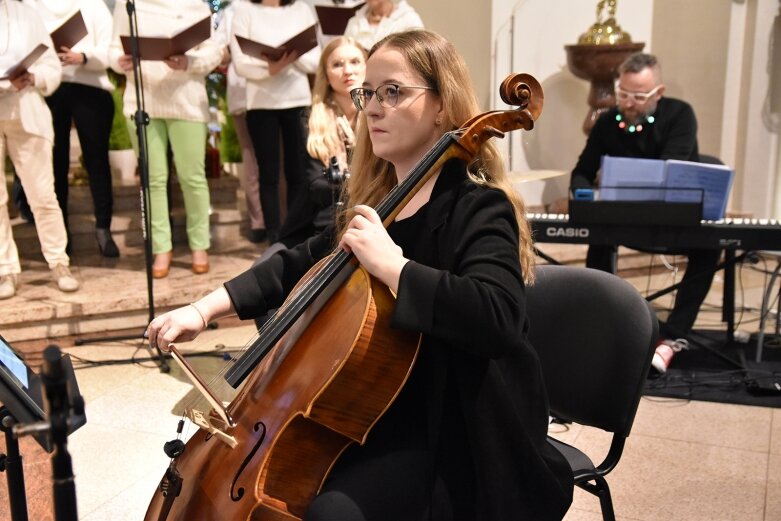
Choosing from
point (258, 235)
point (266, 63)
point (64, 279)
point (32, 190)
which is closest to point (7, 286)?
point (64, 279)

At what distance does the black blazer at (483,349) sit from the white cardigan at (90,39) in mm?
3950

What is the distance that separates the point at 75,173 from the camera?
6160mm

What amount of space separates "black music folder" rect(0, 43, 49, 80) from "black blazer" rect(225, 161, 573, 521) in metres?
3.13

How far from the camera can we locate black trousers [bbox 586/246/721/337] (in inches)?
156

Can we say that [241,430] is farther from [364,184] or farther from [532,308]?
[532,308]

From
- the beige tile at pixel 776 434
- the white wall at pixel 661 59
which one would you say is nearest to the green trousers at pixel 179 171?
the white wall at pixel 661 59

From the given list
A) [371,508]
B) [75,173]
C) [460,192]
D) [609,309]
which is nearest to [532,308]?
[609,309]

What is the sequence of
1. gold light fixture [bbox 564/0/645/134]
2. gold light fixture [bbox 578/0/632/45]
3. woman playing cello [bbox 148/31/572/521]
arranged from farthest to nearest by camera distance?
1. gold light fixture [bbox 578/0/632/45]
2. gold light fixture [bbox 564/0/645/134]
3. woman playing cello [bbox 148/31/572/521]

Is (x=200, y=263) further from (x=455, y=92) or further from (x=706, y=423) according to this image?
(x=455, y=92)

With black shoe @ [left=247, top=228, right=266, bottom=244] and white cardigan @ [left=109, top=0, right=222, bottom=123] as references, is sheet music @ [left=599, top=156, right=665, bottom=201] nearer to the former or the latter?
white cardigan @ [left=109, top=0, right=222, bottom=123]

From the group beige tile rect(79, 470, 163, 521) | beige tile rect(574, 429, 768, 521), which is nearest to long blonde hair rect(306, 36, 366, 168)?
beige tile rect(79, 470, 163, 521)

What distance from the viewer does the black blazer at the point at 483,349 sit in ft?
4.51

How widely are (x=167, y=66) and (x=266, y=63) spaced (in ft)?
1.95

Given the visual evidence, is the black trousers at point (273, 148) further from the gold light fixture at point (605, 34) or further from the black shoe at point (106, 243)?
the gold light fixture at point (605, 34)
